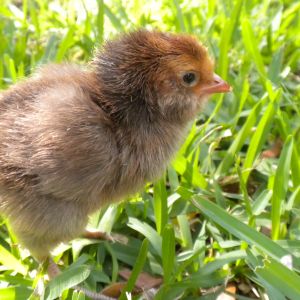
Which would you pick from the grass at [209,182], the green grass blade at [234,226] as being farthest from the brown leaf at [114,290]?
the green grass blade at [234,226]

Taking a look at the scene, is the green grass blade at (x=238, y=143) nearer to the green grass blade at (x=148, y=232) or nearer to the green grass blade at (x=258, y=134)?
the green grass blade at (x=258, y=134)

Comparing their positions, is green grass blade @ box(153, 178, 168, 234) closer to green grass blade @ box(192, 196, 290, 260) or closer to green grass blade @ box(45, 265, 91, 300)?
green grass blade @ box(192, 196, 290, 260)

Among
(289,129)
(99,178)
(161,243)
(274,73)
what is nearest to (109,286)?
(161,243)

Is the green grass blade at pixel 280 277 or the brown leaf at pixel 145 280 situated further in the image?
the brown leaf at pixel 145 280

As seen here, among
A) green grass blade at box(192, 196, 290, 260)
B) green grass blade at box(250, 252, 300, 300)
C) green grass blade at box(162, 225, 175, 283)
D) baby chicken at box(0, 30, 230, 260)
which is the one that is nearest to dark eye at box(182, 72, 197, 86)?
baby chicken at box(0, 30, 230, 260)

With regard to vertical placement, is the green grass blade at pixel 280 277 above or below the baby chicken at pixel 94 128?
below

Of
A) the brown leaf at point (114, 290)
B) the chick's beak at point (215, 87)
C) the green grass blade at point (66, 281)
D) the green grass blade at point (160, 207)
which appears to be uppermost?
the chick's beak at point (215, 87)

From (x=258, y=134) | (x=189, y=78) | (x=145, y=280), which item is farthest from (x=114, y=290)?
(x=258, y=134)

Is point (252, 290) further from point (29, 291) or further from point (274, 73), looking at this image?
point (274, 73)

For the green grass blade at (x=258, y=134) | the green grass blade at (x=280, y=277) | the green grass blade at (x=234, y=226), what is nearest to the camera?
the green grass blade at (x=280, y=277)
